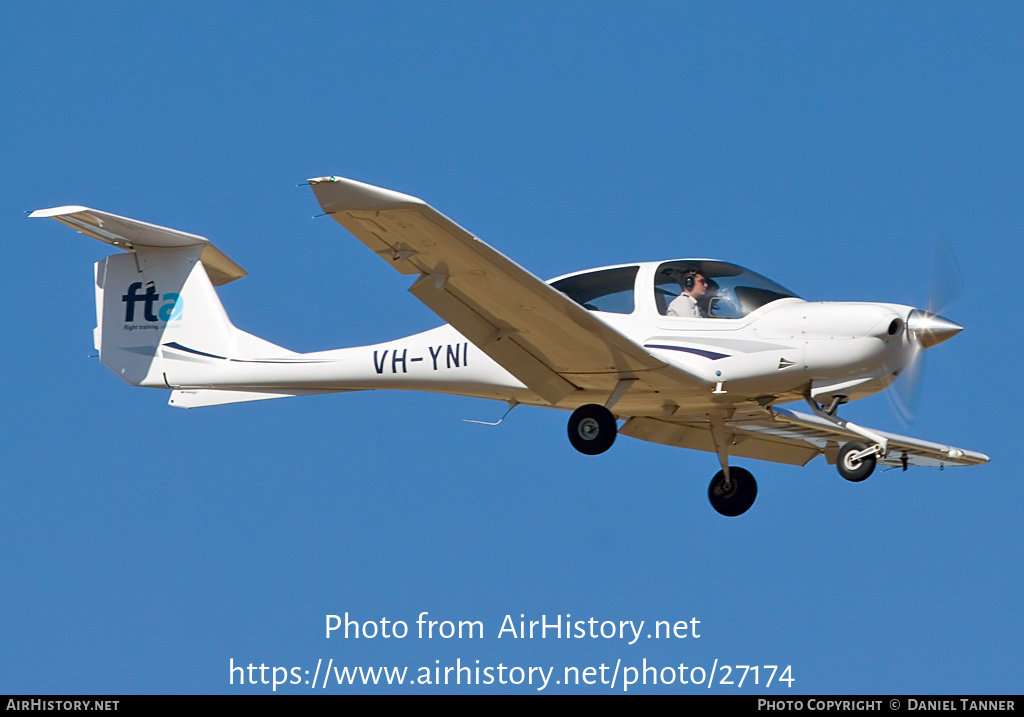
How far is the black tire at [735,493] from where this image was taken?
13258 millimetres

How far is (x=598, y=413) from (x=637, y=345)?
2.36 feet

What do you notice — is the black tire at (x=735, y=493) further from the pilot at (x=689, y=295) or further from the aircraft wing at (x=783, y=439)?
the pilot at (x=689, y=295)

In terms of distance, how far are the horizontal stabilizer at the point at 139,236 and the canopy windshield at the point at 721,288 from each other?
16.9 feet

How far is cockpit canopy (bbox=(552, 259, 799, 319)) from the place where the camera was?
11.9m

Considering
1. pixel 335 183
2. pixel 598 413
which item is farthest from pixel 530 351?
pixel 335 183

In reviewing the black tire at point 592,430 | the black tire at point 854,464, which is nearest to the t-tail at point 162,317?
the black tire at point 592,430

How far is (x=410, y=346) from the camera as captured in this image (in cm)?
1320

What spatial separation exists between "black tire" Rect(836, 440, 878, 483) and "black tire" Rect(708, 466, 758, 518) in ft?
5.36

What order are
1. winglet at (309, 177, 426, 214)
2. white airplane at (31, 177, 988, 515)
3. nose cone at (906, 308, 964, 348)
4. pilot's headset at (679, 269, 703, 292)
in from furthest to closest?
pilot's headset at (679, 269, 703, 292) < nose cone at (906, 308, 964, 348) < white airplane at (31, 177, 988, 515) < winglet at (309, 177, 426, 214)

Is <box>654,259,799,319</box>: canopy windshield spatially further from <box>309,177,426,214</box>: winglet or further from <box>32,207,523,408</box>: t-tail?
<box>32,207,523,408</box>: t-tail

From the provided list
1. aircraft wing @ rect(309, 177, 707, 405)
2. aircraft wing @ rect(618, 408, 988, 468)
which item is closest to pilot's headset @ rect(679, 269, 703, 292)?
aircraft wing @ rect(309, 177, 707, 405)

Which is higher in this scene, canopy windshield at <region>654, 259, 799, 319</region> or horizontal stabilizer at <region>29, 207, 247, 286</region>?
horizontal stabilizer at <region>29, 207, 247, 286</region>
